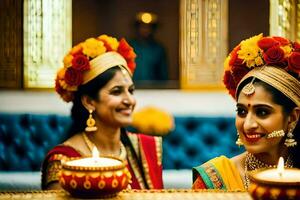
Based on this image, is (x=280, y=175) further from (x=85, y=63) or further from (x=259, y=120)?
(x=85, y=63)

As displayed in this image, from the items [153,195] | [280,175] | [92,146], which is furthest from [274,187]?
[92,146]

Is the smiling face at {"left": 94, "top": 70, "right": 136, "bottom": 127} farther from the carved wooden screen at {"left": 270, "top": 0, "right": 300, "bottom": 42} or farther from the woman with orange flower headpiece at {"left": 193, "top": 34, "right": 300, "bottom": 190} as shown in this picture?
the carved wooden screen at {"left": 270, "top": 0, "right": 300, "bottom": 42}

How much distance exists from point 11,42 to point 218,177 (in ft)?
12.9

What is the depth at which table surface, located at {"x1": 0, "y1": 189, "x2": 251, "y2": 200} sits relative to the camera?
1.72 metres

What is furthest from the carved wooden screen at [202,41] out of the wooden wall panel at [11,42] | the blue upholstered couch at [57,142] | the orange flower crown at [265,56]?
the orange flower crown at [265,56]

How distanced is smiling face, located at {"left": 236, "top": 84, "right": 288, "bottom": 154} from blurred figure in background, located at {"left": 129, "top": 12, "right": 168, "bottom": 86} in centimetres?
403

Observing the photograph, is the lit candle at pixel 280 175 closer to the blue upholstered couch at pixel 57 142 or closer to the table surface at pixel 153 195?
the table surface at pixel 153 195

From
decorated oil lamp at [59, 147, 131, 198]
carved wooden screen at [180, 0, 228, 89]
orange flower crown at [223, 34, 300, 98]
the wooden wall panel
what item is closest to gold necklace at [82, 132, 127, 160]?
orange flower crown at [223, 34, 300, 98]

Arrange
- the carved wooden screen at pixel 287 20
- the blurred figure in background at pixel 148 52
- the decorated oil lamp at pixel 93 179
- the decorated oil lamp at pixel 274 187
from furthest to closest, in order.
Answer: the blurred figure in background at pixel 148 52 → the carved wooden screen at pixel 287 20 → the decorated oil lamp at pixel 93 179 → the decorated oil lamp at pixel 274 187

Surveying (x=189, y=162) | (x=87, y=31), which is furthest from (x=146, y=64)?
(x=189, y=162)

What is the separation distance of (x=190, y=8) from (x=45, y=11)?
1.38 metres

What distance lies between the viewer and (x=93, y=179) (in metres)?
1.57

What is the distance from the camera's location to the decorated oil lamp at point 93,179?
158 cm

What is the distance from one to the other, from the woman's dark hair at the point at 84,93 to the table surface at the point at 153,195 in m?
1.37
